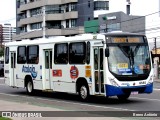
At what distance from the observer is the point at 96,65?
17703 mm

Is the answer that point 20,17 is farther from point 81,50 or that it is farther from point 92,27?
point 81,50

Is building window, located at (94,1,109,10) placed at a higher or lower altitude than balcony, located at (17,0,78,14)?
lower

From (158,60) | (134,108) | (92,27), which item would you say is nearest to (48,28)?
(92,27)

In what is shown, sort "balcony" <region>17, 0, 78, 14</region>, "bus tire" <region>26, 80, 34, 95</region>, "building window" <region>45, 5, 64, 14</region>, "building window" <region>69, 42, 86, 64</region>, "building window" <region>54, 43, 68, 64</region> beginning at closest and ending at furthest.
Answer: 1. "building window" <region>69, 42, 86, 64</region>
2. "building window" <region>54, 43, 68, 64</region>
3. "bus tire" <region>26, 80, 34, 95</region>
4. "balcony" <region>17, 0, 78, 14</region>
5. "building window" <region>45, 5, 64, 14</region>

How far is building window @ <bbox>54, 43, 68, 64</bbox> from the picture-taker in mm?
19812

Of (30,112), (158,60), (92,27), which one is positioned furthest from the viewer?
(92,27)

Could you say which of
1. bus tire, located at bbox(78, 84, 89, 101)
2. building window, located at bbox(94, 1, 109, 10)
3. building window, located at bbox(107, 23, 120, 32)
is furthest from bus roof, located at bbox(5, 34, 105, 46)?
building window, located at bbox(94, 1, 109, 10)

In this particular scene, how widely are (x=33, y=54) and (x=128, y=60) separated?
6606mm

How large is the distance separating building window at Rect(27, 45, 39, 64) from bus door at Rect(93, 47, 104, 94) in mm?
5100

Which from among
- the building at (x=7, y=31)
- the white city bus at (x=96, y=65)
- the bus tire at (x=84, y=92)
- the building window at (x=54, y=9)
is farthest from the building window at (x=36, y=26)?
the bus tire at (x=84, y=92)

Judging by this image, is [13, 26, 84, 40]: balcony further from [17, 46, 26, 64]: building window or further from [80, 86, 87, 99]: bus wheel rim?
[80, 86, 87, 99]: bus wheel rim

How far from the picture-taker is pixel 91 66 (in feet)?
58.7

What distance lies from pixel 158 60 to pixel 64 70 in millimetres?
28985

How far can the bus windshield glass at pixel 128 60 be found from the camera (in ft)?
56.5
